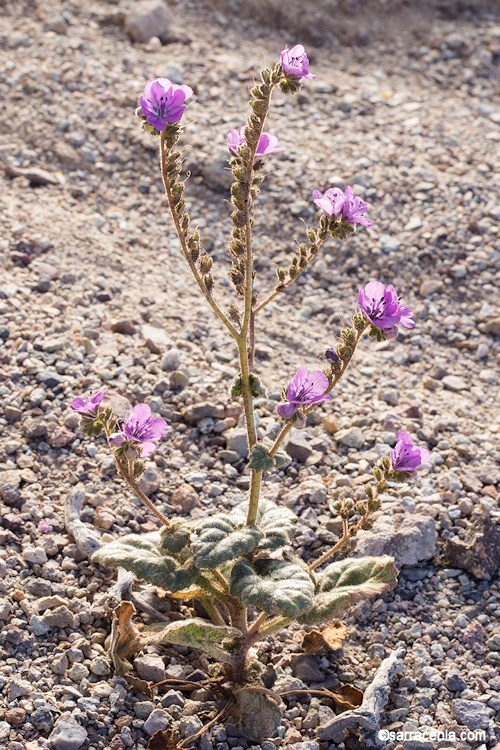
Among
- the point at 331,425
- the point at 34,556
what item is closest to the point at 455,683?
the point at 331,425

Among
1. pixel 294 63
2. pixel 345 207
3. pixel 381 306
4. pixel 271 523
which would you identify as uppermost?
pixel 294 63

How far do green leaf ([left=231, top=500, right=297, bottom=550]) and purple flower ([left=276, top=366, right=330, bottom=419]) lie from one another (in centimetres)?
49

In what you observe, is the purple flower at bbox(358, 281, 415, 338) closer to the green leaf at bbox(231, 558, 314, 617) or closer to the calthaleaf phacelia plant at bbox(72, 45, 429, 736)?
the calthaleaf phacelia plant at bbox(72, 45, 429, 736)

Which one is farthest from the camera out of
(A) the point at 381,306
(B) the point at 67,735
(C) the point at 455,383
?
(C) the point at 455,383

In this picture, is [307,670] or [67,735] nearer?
[67,735]

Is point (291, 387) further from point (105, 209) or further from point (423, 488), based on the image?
point (105, 209)

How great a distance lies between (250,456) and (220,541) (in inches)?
12.0

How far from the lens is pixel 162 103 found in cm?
304

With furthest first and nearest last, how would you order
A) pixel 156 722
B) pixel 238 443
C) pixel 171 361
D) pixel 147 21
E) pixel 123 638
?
pixel 147 21, pixel 171 361, pixel 238 443, pixel 123 638, pixel 156 722

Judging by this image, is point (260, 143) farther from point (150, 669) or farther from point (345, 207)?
point (150, 669)

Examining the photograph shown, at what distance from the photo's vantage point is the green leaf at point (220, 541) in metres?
3.27

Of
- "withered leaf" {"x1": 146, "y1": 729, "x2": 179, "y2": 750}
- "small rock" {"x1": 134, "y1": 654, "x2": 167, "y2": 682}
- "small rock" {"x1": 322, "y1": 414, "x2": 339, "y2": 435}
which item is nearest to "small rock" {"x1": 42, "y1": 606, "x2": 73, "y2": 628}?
"small rock" {"x1": 134, "y1": 654, "x2": 167, "y2": 682}

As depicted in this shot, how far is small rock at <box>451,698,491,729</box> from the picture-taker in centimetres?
369

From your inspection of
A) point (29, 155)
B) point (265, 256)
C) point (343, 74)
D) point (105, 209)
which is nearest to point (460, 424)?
point (265, 256)
